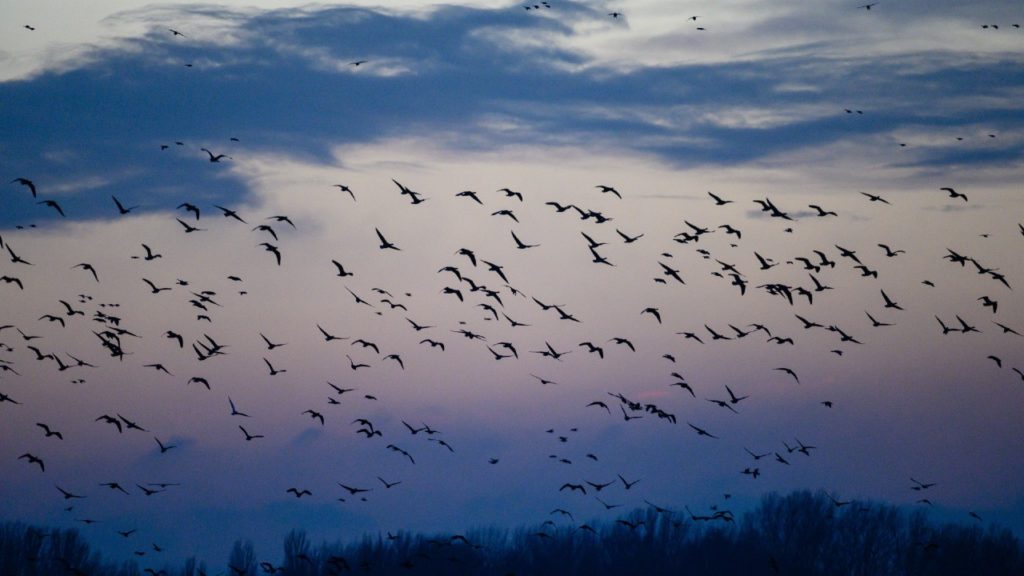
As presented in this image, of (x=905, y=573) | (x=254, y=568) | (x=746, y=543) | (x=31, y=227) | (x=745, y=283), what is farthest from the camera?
(x=254, y=568)

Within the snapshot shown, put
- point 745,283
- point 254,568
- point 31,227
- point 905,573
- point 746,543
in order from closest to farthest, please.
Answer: point 745,283 → point 31,227 → point 905,573 → point 746,543 → point 254,568

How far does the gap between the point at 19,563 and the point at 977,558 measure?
8906cm

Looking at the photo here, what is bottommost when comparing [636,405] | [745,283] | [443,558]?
[443,558]

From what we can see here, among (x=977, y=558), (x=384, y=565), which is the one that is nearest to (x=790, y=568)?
(x=977, y=558)

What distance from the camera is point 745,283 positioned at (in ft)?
147

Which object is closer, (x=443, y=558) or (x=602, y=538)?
(x=443, y=558)

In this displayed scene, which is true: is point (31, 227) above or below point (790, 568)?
above

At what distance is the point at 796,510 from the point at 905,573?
12.5 metres

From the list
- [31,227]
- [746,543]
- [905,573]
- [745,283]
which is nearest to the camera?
[745,283]

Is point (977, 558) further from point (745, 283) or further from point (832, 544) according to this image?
point (745, 283)

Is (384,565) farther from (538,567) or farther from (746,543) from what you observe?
(746,543)

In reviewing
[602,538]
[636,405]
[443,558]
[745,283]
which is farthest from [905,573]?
[745,283]

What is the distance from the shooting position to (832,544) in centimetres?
10044

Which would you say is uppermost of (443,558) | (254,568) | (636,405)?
(636,405)
